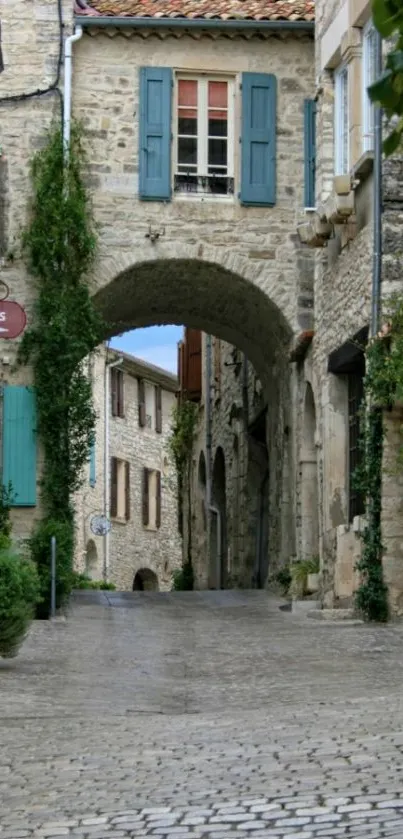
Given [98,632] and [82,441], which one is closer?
[98,632]

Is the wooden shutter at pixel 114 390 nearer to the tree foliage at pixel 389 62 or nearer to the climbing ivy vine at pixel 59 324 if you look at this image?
the climbing ivy vine at pixel 59 324

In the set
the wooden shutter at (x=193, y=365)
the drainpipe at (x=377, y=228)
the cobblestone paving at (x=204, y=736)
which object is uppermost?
the wooden shutter at (x=193, y=365)

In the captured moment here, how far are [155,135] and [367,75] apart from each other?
377 cm

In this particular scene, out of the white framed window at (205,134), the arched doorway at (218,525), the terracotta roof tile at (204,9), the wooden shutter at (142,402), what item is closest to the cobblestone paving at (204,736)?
the white framed window at (205,134)

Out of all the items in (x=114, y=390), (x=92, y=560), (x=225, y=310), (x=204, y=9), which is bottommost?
(x=92, y=560)

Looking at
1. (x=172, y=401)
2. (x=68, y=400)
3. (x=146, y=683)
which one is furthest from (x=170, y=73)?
(x=172, y=401)

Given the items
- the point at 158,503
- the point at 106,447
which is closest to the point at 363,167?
the point at 106,447

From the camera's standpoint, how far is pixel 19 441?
2084 centimetres

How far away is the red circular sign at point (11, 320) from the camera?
56.0ft

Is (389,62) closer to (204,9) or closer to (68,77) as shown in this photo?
(68,77)

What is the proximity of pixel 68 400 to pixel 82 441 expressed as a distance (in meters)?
0.59

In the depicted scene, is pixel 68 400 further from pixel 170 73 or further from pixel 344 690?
pixel 344 690

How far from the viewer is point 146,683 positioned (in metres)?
11.8

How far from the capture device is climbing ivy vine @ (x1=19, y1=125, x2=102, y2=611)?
20672mm
